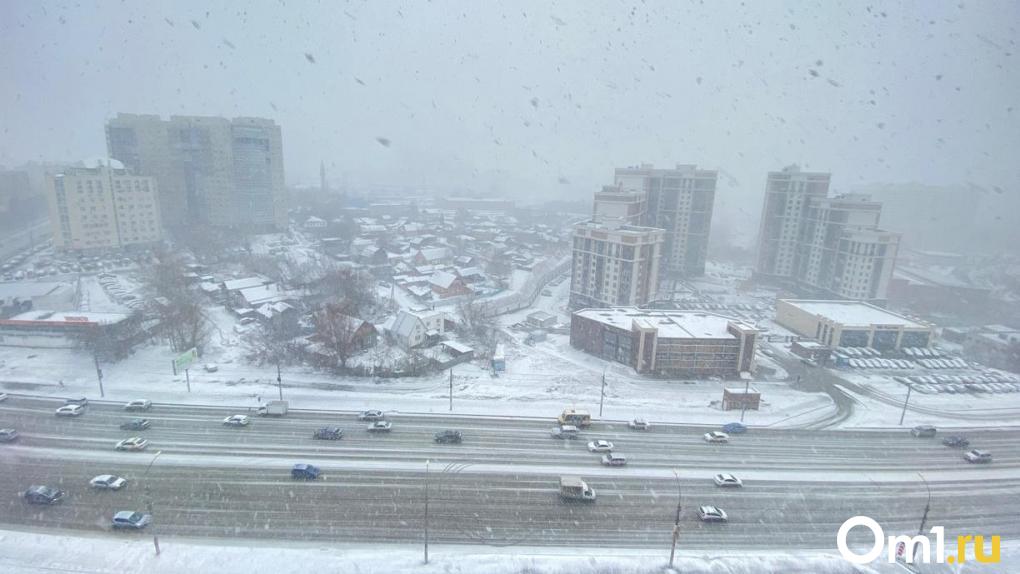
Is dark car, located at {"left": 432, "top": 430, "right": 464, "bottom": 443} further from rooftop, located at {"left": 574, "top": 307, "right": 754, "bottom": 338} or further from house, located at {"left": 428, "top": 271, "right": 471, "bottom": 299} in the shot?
house, located at {"left": 428, "top": 271, "right": 471, "bottom": 299}

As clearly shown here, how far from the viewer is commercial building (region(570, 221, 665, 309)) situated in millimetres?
31969

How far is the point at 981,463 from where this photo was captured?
16.5m

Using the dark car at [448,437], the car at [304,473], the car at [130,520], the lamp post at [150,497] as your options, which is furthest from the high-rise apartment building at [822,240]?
the car at [130,520]

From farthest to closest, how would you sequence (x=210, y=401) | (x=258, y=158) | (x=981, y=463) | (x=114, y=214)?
(x=258, y=158) → (x=114, y=214) → (x=210, y=401) → (x=981, y=463)

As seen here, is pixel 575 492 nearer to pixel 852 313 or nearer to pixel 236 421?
pixel 236 421

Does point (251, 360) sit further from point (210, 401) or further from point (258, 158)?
point (258, 158)

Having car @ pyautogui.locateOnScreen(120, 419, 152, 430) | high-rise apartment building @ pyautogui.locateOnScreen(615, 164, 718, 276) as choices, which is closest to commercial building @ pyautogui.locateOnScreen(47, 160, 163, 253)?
car @ pyautogui.locateOnScreen(120, 419, 152, 430)

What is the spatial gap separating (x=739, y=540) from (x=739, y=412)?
343 inches

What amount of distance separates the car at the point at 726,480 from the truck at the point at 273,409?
50.8 feet

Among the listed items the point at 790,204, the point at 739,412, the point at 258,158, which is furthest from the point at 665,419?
the point at 258,158

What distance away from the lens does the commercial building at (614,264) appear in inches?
1259

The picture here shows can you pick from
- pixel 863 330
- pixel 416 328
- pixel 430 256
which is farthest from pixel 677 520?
pixel 430 256

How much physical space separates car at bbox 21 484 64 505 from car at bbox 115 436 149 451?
2.43 metres

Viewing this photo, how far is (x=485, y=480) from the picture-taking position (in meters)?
13.9
